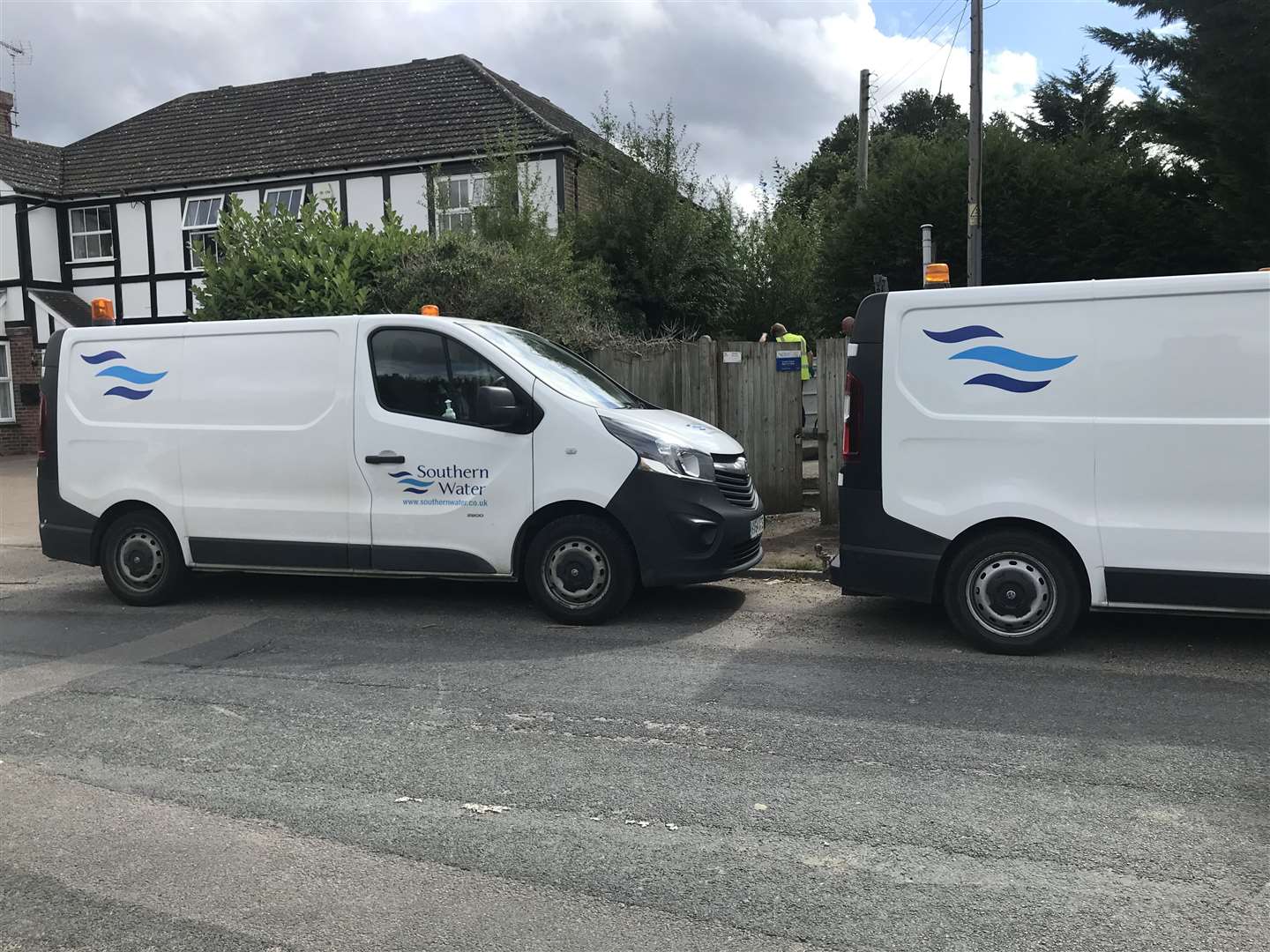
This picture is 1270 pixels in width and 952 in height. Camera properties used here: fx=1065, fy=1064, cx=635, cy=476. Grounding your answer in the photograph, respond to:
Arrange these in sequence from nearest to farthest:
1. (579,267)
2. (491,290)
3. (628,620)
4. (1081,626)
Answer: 1. (1081,626)
2. (628,620)
3. (491,290)
4. (579,267)

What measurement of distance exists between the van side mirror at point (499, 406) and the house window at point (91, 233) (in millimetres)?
22929

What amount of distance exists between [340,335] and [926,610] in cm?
449

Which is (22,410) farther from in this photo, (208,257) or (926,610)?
(926,610)

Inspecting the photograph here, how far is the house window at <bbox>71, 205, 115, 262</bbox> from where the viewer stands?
26.1m

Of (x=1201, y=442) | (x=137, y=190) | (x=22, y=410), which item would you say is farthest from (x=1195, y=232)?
(x=22, y=410)

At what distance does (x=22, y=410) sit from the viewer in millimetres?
25000

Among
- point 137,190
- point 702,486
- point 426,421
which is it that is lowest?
point 702,486

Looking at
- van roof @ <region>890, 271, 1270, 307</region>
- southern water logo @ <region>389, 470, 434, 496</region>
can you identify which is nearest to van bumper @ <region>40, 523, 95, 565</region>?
southern water logo @ <region>389, 470, 434, 496</region>

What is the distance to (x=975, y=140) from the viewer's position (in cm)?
1510

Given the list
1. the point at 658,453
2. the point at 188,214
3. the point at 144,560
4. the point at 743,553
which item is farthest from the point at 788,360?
the point at 188,214

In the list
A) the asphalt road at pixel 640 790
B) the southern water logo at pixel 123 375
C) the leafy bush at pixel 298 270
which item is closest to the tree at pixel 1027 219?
the leafy bush at pixel 298 270

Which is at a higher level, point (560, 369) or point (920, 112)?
point (920, 112)

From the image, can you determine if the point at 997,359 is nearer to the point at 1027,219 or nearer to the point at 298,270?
the point at 298,270

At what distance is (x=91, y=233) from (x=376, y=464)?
22862 millimetres
